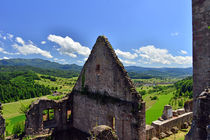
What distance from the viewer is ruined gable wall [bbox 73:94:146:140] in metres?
8.41

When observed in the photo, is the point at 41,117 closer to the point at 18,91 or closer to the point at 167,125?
the point at 167,125

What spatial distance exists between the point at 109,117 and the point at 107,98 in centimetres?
132

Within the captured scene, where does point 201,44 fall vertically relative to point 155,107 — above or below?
above

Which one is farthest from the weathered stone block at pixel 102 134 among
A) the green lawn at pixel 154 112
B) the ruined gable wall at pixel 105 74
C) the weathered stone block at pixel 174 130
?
the green lawn at pixel 154 112

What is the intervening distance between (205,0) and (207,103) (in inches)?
294

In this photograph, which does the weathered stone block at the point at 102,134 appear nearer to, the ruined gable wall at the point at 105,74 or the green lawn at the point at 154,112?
the ruined gable wall at the point at 105,74

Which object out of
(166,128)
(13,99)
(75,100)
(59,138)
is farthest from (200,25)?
(13,99)

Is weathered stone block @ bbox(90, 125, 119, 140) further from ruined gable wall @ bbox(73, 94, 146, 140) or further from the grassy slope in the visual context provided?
Result: the grassy slope

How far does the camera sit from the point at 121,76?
9.32 m

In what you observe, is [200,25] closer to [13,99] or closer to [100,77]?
[100,77]

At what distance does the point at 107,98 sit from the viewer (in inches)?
400

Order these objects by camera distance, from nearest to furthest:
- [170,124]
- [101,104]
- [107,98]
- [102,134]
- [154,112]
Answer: [102,134], [107,98], [101,104], [170,124], [154,112]

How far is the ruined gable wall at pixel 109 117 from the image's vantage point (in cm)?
841

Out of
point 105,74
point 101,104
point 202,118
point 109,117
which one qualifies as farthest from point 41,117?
point 202,118
